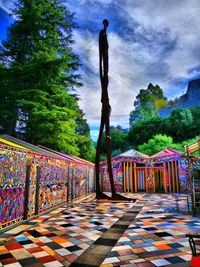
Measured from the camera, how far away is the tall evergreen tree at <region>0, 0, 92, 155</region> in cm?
1106

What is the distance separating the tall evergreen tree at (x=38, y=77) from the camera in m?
11.1

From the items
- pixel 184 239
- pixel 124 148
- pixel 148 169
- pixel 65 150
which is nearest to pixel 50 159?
pixel 184 239

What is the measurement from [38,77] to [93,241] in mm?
10364

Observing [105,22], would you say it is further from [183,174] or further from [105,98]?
[183,174]

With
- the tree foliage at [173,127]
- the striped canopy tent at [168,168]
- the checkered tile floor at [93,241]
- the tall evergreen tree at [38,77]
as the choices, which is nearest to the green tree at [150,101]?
the tree foliage at [173,127]

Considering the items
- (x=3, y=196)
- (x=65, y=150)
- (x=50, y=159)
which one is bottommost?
(x=3, y=196)

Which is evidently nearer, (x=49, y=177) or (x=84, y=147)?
(x=49, y=177)

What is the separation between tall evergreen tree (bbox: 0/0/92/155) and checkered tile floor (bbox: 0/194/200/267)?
23.2 ft

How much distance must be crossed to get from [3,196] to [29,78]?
9.22 m

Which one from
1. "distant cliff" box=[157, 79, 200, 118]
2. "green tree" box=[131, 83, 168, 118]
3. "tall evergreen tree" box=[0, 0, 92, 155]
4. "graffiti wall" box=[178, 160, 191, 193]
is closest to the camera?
"tall evergreen tree" box=[0, 0, 92, 155]

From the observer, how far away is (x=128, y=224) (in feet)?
15.6

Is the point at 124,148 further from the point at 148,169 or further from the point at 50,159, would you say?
the point at 50,159

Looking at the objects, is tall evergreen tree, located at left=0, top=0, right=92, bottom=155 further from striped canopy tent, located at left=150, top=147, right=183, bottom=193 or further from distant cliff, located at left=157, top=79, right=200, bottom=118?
distant cliff, located at left=157, top=79, right=200, bottom=118

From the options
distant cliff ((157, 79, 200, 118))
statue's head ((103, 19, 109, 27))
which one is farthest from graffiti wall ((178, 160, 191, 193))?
distant cliff ((157, 79, 200, 118))
